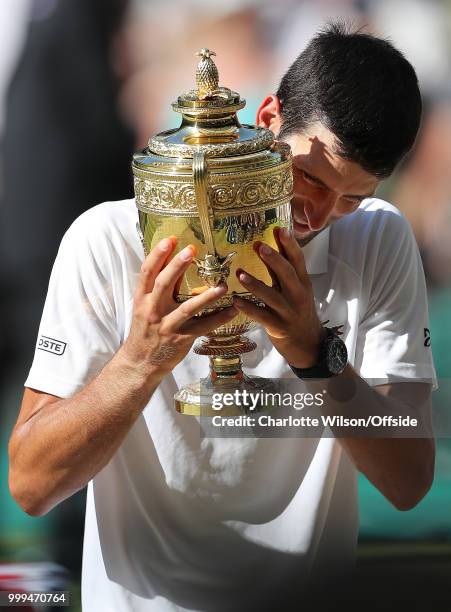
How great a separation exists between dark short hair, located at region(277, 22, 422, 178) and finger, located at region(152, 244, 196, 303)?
431 mm

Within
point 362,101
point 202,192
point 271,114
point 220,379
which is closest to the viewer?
point 202,192

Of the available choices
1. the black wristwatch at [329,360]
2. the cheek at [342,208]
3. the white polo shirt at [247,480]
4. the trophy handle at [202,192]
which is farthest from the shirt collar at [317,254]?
the trophy handle at [202,192]

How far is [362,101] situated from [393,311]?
0.45 meters

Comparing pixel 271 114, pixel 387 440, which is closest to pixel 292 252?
pixel 271 114

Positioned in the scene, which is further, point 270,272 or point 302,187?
point 302,187

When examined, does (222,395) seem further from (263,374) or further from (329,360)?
(263,374)

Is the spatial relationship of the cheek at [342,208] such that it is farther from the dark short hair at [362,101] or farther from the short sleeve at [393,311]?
the short sleeve at [393,311]

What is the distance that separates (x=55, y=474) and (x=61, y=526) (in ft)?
4.54

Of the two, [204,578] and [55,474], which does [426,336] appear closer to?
[204,578]

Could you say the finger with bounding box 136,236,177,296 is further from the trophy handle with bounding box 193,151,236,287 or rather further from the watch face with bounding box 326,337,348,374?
the watch face with bounding box 326,337,348,374

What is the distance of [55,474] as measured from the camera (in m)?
1.61

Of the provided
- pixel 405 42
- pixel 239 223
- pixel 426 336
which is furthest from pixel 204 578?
pixel 405 42

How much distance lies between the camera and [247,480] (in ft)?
5.92

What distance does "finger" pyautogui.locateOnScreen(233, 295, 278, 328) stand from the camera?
135cm
